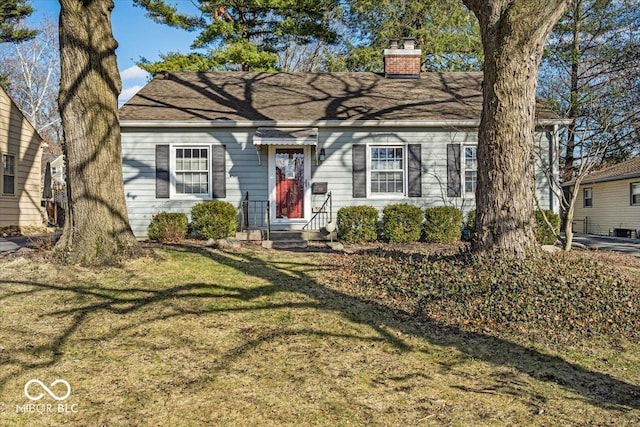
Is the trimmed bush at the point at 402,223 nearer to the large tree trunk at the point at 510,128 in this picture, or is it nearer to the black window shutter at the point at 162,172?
the large tree trunk at the point at 510,128

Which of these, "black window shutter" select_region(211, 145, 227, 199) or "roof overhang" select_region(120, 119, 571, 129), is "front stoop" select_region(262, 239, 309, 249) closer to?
"black window shutter" select_region(211, 145, 227, 199)

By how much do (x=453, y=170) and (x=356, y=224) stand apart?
3294 mm

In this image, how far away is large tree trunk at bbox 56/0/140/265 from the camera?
6.32 metres

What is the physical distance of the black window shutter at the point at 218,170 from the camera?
11789mm

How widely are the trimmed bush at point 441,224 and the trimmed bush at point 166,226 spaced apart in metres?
5.98

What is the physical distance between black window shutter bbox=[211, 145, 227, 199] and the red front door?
4.74 feet

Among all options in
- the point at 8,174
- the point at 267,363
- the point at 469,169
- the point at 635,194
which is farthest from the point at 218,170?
the point at 635,194

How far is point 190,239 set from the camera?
1110 centimetres

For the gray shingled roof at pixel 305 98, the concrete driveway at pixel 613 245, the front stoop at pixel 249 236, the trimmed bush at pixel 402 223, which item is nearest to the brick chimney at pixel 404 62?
the gray shingled roof at pixel 305 98

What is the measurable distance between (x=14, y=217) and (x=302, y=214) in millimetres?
9844

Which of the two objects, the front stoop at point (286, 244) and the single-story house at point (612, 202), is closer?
the front stoop at point (286, 244)

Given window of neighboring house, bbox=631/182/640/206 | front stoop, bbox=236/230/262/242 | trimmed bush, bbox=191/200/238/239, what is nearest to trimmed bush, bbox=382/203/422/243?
front stoop, bbox=236/230/262/242

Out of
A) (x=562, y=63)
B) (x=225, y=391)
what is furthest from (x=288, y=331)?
(x=562, y=63)

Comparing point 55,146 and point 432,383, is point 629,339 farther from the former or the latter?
point 55,146
